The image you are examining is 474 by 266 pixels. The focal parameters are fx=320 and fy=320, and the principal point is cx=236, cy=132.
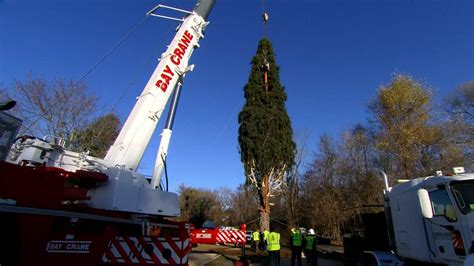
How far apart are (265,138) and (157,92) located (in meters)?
15.6

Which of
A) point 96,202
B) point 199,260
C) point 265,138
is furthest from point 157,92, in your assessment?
point 265,138

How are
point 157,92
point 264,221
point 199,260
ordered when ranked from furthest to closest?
point 264,221 < point 199,260 < point 157,92

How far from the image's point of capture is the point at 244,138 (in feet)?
76.9

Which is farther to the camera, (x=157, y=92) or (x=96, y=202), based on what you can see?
(x=157, y=92)

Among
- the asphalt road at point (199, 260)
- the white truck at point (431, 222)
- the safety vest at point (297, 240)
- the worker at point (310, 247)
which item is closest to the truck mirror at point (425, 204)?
the white truck at point (431, 222)

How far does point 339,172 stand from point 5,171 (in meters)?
31.9

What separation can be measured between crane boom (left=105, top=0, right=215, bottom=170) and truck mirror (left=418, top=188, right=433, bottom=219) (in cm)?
602

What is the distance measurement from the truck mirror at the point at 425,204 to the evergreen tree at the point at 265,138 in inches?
658

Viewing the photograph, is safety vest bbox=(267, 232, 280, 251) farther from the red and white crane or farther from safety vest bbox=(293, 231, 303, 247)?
the red and white crane

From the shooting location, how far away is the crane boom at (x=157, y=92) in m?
7.39

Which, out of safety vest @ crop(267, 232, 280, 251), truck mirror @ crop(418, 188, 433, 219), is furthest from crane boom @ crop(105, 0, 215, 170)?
truck mirror @ crop(418, 188, 433, 219)

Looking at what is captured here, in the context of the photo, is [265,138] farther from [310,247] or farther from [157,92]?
[157,92]

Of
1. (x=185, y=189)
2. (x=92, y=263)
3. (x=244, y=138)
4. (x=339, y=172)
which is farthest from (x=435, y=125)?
(x=185, y=189)

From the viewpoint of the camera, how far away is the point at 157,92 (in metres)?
8.25
